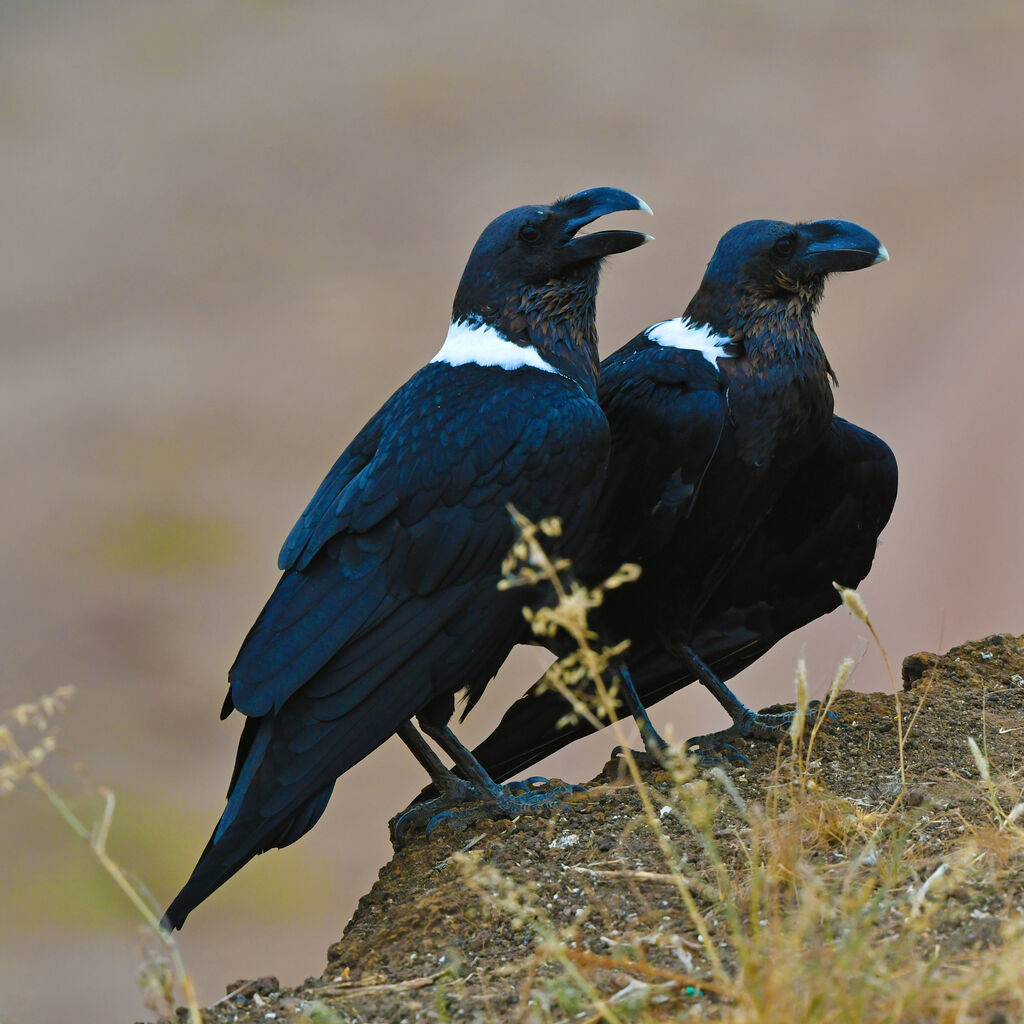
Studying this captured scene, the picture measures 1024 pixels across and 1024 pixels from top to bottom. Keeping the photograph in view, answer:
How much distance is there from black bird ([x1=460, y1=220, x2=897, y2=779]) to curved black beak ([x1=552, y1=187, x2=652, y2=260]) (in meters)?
0.36

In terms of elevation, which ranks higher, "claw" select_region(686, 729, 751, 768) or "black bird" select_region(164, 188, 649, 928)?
"black bird" select_region(164, 188, 649, 928)

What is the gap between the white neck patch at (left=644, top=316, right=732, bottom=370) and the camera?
13.1 ft

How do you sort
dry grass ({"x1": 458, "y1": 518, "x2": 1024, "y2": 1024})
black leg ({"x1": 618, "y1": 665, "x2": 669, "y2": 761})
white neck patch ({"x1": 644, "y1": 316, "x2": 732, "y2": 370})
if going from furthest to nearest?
black leg ({"x1": 618, "y1": 665, "x2": 669, "y2": 761}) < white neck patch ({"x1": 644, "y1": 316, "x2": 732, "y2": 370}) < dry grass ({"x1": 458, "y1": 518, "x2": 1024, "y2": 1024})

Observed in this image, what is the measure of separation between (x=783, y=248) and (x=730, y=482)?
31.6 inches

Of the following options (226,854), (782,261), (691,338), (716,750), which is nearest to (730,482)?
(691,338)

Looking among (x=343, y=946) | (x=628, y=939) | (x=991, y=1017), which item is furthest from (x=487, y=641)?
(x=991, y=1017)

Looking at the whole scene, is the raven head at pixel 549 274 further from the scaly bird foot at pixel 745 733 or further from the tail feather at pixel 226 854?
the tail feather at pixel 226 854

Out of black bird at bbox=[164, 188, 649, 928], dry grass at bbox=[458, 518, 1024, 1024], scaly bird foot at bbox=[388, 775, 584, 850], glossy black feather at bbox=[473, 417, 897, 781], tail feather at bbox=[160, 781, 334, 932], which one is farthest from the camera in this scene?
glossy black feather at bbox=[473, 417, 897, 781]

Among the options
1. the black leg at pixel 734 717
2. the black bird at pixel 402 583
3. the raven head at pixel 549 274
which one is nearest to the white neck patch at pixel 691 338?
the raven head at pixel 549 274

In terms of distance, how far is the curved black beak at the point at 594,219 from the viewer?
3906mm

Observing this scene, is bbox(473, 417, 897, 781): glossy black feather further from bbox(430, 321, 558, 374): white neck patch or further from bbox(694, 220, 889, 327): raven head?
bbox(430, 321, 558, 374): white neck patch

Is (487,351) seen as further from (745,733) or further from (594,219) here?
(745,733)

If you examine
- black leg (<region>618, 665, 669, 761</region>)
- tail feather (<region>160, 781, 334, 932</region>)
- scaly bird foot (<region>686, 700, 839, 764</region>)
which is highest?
tail feather (<region>160, 781, 334, 932</region>)

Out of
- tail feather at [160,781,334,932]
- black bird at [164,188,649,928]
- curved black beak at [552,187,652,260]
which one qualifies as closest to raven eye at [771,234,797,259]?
curved black beak at [552,187,652,260]
